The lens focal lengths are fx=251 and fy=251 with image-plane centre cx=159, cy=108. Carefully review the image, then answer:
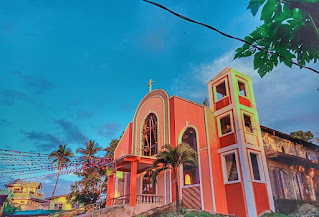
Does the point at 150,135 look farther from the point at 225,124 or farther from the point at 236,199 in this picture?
the point at 236,199

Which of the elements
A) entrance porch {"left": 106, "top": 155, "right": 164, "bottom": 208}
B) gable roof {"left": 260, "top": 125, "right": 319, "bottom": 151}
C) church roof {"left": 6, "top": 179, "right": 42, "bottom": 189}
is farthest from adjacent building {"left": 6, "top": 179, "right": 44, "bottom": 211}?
gable roof {"left": 260, "top": 125, "right": 319, "bottom": 151}

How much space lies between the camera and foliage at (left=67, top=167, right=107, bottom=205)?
25.4m

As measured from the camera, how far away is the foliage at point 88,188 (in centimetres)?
2544

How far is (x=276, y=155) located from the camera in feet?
49.8

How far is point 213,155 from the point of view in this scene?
49.2 feet

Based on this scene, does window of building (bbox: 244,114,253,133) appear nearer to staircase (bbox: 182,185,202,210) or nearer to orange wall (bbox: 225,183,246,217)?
orange wall (bbox: 225,183,246,217)

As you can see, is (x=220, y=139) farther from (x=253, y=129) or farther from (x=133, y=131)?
(x=133, y=131)

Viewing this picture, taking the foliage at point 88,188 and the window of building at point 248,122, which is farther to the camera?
the foliage at point 88,188

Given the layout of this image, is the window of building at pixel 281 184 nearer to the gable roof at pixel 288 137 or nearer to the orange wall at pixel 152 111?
the gable roof at pixel 288 137

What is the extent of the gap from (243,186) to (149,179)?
23.9 ft

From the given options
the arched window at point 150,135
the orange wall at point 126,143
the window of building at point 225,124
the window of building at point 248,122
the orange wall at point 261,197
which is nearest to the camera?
the orange wall at point 261,197

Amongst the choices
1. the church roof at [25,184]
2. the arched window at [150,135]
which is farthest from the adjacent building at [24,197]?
the arched window at [150,135]

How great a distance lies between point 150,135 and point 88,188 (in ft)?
36.3

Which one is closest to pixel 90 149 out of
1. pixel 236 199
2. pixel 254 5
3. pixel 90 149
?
pixel 90 149
